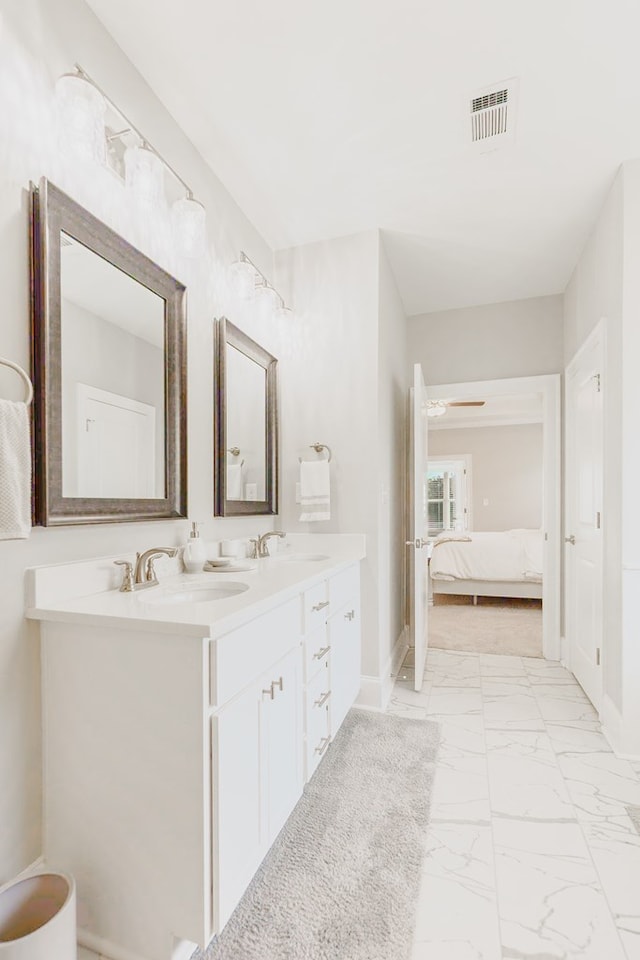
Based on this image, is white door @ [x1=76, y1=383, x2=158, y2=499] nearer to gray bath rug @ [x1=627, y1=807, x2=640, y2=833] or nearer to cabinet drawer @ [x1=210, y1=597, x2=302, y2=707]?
cabinet drawer @ [x1=210, y1=597, x2=302, y2=707]

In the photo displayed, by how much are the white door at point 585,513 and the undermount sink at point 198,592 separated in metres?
1.97

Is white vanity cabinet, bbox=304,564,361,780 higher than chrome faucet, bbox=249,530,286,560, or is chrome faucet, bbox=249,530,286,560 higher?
chrome faucet, bbox=249,530,286,560

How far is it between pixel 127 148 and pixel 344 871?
2.41 m

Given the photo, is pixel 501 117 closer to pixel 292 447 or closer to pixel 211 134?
pixel 211 134

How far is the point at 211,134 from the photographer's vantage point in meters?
2.01

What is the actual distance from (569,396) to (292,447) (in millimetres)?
2001

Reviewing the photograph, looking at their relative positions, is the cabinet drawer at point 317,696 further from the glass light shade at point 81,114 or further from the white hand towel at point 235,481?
the glass light shade at point 81,114

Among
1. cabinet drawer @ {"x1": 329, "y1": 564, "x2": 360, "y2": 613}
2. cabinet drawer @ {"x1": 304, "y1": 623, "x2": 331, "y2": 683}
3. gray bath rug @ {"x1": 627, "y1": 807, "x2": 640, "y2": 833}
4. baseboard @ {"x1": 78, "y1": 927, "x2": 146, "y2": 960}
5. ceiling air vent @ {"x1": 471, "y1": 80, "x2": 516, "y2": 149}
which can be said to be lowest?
gray bath rug @ {"x1": 627, "y1": 807, "x2": 640, "y2": 833}

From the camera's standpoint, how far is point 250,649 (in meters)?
1.27

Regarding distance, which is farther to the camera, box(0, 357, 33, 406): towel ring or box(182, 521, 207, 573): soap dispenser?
box(182, 521, 207, 573): soap dispenser

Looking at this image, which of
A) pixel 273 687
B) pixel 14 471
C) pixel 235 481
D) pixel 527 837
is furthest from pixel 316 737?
pixel 14 471

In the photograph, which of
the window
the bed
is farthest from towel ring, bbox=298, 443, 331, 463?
the window

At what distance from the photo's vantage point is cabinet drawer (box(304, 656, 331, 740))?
1.69m

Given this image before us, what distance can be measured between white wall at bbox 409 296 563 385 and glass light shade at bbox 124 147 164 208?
267cm
